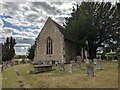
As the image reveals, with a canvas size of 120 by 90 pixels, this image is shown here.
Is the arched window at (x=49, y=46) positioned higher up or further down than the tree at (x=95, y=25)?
further down

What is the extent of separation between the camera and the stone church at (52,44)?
42000mm

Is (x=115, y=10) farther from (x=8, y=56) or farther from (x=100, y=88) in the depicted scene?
(x=8, y=56)

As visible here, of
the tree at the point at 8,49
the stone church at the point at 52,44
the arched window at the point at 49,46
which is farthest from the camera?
the tree at the point at 8,49

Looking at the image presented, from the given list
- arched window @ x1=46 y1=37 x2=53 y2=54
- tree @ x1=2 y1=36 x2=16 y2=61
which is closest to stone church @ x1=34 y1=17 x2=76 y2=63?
arched window @ x1=46 y1=37 x2=53 y2=54

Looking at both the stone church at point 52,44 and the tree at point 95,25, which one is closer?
the tree at point 95,25

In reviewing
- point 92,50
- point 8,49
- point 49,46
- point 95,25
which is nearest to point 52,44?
point 49,46

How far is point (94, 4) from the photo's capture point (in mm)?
38969

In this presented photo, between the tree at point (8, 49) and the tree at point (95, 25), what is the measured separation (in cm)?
2705

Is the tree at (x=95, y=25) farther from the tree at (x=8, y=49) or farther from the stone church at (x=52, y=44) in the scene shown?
the tree at (x=8, y=49)

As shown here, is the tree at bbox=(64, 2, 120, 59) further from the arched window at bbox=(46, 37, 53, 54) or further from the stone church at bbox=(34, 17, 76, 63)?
the arched window at bbox=(46, 37, 53, 54)

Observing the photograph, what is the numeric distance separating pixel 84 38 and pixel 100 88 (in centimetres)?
2444

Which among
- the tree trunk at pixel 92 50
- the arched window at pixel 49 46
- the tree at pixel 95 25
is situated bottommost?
the tree trunk at pixel 92 50

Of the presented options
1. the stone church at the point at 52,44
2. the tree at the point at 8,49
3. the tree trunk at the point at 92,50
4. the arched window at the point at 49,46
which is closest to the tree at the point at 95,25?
the tree trunk at the point at 92,50

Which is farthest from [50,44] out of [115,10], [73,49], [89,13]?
[115,10]
